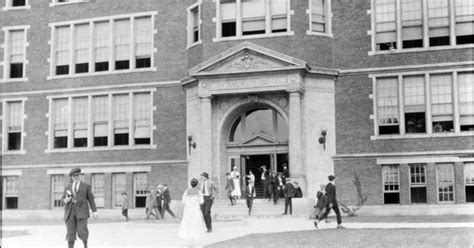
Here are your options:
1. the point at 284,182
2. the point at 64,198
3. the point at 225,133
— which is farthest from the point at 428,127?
the point at 64,198

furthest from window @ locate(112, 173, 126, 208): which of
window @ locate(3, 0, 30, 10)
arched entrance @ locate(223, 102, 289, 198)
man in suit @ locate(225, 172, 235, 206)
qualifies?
window @ locate(3, 0, 30, 10)

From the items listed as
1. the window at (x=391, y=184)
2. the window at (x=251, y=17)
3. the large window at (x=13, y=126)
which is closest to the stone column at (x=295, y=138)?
the window at (x=251, y=17)

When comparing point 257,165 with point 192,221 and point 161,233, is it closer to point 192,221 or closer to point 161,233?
point 161,233

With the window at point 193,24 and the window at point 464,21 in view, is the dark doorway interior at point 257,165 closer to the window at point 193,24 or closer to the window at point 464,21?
the window at point 193,24

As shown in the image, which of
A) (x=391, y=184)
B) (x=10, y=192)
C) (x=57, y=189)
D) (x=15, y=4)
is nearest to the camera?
(x=391, y=184)

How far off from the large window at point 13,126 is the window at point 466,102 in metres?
25.3

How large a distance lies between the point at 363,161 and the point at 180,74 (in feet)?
37.1

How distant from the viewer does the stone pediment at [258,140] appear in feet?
112

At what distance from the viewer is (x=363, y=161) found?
32.6m

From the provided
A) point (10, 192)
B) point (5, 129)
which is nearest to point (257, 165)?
point (10, 192)

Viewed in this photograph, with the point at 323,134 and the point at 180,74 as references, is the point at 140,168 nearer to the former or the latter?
the point at 180,74

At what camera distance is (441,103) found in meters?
32.1

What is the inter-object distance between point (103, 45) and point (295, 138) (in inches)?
559

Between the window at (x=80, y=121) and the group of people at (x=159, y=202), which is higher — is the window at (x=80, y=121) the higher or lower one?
the higher one
